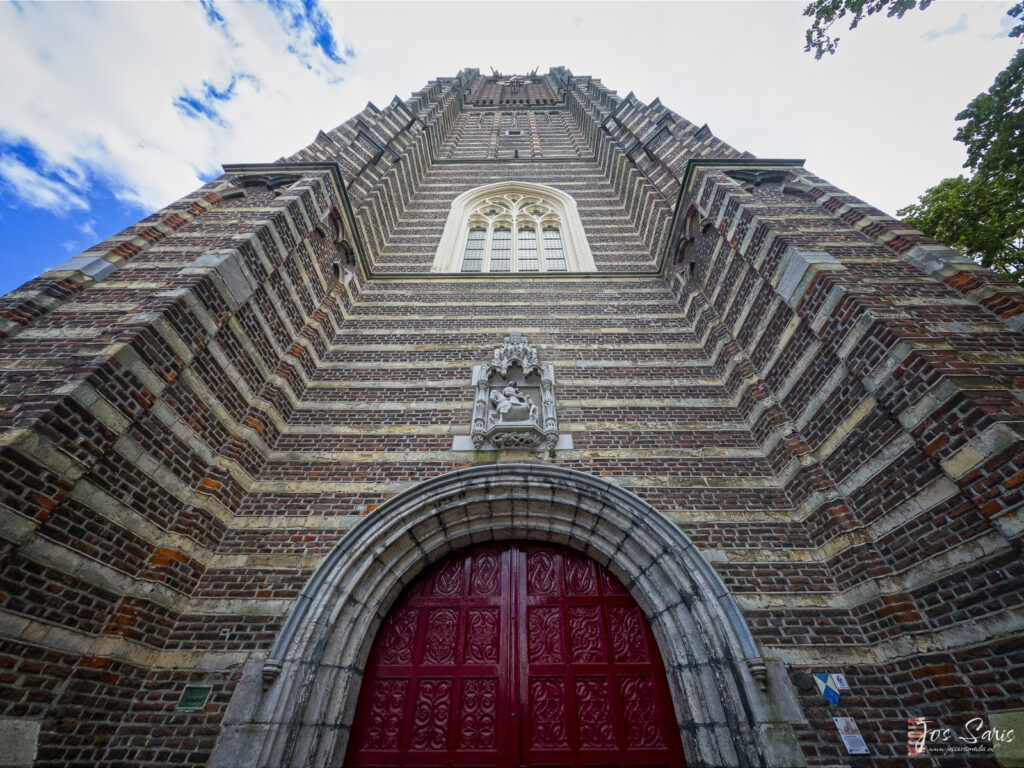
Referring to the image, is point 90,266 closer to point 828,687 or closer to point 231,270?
point 231,270

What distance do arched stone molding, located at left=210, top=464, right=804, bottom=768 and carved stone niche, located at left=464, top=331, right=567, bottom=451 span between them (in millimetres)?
532

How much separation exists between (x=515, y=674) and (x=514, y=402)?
3119 mm

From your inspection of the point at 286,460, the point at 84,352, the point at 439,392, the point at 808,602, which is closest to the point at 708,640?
the point at 808,602

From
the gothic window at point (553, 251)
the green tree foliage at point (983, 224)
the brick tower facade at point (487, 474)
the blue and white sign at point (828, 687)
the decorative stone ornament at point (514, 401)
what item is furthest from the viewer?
the gothic window at point (553, 251)

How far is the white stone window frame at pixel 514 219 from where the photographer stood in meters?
9.62

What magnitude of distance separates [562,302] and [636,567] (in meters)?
4.80

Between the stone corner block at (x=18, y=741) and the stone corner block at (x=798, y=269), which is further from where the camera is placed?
the stone corner block at (x=798, y=269)

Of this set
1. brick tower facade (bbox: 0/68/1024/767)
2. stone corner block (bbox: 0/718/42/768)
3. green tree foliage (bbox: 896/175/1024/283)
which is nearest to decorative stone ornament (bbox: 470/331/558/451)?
brick tower facade (bbox: 0/68/1024/767)

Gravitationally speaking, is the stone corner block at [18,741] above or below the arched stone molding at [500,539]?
below

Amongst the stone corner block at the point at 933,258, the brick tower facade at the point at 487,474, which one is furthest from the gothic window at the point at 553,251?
the stone corner block at the point at 933,258

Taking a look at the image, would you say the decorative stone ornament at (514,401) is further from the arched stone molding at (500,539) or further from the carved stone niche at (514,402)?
the arched stone molding at (500,539)

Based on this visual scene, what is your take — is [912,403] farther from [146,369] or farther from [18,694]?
[18,694]

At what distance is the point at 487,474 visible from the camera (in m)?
5.06

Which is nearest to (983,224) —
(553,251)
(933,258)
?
(933,258)
